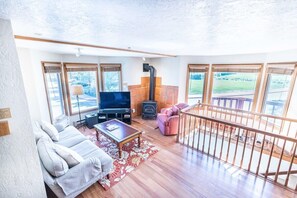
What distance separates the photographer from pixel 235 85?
461 centimetres

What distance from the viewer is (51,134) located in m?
2.95

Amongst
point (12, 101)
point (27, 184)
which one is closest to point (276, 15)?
point (12, 101)

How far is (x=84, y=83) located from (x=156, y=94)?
9.59ft

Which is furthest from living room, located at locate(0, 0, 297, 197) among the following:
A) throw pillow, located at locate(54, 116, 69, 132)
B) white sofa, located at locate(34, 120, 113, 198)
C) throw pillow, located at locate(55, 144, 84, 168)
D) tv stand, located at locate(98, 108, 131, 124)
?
tv stand, located at locate(98, 108, 131, 124)

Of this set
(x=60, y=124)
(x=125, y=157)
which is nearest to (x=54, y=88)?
(x=60, y=124)

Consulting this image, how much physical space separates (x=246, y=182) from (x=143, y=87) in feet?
15.1

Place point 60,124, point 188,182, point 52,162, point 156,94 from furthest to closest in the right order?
point 156,94, point 60,124, point 188,182, point 52,162

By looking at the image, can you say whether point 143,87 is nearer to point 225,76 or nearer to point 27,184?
point 225,76

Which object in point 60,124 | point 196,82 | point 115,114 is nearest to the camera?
point 60,124

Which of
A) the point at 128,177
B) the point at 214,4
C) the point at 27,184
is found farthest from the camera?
the point at 128,177

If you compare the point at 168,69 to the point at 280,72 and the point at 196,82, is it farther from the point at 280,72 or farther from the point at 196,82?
the point at 280,72

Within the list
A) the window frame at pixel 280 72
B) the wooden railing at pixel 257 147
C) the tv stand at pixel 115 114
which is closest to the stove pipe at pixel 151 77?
the tv stand at pixel 115 114

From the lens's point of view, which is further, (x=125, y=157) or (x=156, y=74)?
(x=156, y=74)

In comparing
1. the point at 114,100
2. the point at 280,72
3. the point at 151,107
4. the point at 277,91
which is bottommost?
the point at 151,107
